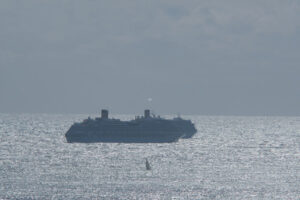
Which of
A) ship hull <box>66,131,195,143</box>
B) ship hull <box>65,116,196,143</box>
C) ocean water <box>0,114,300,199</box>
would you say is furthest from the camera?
ship hull <box>65,116,196,143</box>

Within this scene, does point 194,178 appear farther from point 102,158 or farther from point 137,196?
point 102,158

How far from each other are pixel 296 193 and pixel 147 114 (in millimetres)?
102895

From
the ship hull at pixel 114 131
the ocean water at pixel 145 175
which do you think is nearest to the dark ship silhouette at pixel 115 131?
the ship hull at pixel 114 131

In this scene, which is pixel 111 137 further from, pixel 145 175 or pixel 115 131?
pixel 145 175

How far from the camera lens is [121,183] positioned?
313 ft

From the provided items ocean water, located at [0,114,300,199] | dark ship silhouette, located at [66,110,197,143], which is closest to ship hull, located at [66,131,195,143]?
dark ship silhouette, located at [66,110,197,143]

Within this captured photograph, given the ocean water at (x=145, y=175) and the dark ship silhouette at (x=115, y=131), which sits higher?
the dark ship silhouette at (x=115, y=131)

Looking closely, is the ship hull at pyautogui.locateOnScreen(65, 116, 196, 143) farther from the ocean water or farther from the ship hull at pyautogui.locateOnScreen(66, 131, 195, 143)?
the ocean water

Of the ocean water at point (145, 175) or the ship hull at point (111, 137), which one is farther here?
the ship hull at point (111, 137)

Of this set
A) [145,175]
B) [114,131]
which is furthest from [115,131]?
[145,175]

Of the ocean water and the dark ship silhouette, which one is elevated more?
the dark ship silhouette

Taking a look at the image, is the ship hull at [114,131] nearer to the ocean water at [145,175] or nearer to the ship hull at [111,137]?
the ship hull at [111,137]

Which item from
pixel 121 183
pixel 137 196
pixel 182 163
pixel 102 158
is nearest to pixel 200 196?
pixel 137 196

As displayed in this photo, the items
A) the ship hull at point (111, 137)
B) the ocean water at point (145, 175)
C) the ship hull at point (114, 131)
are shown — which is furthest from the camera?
the ship hull at point (114, 131)
